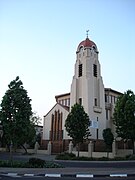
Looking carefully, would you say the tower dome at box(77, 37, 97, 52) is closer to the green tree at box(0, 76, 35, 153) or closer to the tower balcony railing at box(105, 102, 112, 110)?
the tower balcony railing at box(105, 102, 112, 110)

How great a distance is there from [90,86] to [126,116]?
52.7 ft

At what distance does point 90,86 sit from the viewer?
52.1 metres

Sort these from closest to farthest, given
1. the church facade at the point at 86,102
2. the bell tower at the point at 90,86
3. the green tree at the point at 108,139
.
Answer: the green tree at the point at 108,139 → the church facade at the point at 86,102 → the bell tower at the point at 90,86

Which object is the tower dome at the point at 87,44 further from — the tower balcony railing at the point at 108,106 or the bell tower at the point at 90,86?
the tower balcony railing at the point at 108,106

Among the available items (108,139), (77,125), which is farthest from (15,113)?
(108,139)

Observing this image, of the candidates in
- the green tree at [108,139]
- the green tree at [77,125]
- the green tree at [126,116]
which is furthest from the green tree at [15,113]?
the green tree at [108,139]

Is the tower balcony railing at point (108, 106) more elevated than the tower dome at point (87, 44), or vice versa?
the tower dome at point (87, 44)

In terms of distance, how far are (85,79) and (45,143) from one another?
54.5 feet

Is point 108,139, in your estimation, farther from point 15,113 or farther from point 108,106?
point 15,113

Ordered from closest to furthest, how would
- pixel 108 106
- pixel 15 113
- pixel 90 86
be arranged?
pixel 15 113 < pixel 90 86 < pixel 108 106

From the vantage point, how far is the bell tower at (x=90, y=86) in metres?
50.7

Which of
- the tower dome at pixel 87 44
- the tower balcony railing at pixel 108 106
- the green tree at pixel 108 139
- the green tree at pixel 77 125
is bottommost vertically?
the green tree at pixel 108 139

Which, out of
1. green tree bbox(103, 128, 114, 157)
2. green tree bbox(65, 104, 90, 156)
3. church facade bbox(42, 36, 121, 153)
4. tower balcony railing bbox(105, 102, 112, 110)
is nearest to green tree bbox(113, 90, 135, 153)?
green tree bbox(65, 104, 90, 156)

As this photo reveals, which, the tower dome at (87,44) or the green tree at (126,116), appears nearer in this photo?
the green tree at (126,116)
